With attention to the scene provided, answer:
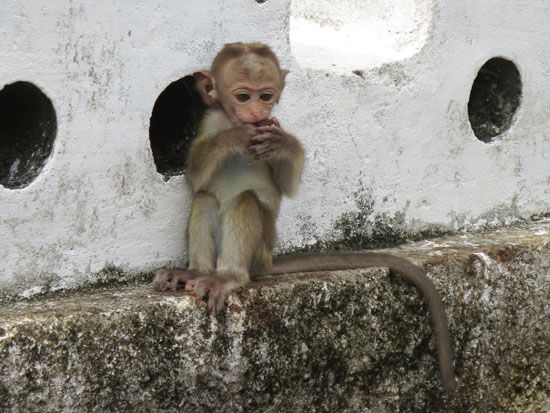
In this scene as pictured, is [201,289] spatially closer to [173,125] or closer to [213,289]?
[213,289]

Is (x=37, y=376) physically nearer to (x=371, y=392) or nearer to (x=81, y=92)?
(x=81, y=92)

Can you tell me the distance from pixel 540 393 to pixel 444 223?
99cm

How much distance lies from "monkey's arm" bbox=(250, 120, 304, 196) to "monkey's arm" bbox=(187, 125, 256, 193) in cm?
5

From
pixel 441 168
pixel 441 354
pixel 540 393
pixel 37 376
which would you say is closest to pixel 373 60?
pixel 441 168

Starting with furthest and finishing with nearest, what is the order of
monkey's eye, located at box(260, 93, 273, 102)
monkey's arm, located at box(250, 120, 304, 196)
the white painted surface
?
1. monkey's eye, located at box(260, 93, 273, 102)
2. monkey's arm, located at box(250, 120, 304, 196)
3. the white painted surface

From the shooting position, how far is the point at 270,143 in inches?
167

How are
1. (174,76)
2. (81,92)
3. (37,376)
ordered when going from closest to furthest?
(37,376), (81,92), (174,76)

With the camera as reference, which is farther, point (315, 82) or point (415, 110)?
point (415, 110)

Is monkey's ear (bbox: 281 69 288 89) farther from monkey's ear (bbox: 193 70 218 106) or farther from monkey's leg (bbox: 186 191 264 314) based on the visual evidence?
monkey's leg (bbox: 186 191 264 314)

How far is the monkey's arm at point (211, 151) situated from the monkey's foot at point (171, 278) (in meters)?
0.37

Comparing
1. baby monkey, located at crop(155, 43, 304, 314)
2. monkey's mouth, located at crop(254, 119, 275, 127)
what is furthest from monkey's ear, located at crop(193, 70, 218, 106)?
monkey's mouth, located at crop(254, 119, 275, 127)

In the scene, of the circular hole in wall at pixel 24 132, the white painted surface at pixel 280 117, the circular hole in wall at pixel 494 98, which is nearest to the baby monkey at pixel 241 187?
the white painted surface at pixel 280 117

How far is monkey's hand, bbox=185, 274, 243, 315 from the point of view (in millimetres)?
4121

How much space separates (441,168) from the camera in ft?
17.7
